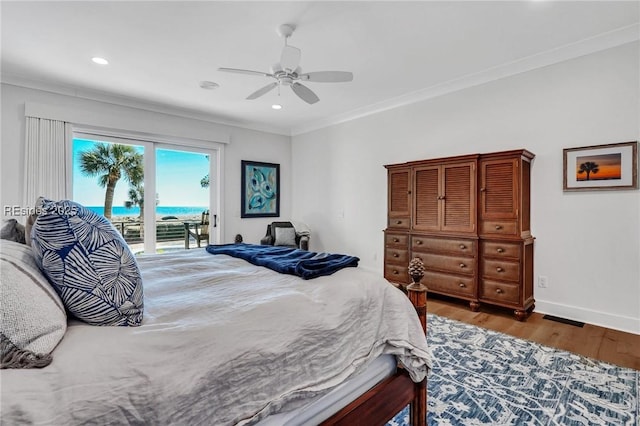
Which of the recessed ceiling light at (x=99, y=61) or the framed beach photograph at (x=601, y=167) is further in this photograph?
the recessed ceiling light at (x=99, y=61)

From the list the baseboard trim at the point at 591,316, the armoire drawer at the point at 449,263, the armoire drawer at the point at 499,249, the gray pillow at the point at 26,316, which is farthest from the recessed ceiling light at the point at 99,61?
the baseboard trim at the point at 591,316

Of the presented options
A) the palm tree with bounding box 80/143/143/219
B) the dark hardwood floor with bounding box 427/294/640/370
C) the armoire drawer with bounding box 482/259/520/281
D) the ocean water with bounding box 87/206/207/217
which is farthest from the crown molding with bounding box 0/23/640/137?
the dark hardwood floor with bounding box 427/294/640/370

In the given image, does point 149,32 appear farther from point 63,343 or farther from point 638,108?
point 638,108

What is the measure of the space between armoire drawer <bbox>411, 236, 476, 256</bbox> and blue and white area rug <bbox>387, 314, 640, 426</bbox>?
1050 millimetres

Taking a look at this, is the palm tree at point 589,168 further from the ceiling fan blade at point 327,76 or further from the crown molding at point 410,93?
the ceiling fan blade at point 327,76

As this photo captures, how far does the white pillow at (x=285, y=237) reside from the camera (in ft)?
16.9

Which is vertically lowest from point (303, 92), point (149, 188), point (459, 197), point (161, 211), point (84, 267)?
point (84, 267)

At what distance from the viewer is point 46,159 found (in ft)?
12.1

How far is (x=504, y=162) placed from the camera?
3152 millimetres

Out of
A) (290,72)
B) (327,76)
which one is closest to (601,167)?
(327,76)

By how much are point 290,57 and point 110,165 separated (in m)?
3.32

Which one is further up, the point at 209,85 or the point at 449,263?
the point at 209,85

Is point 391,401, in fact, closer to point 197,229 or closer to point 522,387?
point 522,387

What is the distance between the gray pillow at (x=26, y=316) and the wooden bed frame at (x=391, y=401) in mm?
908
